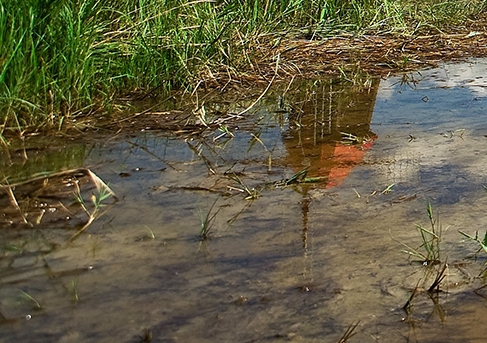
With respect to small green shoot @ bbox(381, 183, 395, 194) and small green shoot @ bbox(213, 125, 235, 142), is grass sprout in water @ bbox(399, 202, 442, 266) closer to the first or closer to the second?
small green shoot @ bbox(381, 183, 395, 194)

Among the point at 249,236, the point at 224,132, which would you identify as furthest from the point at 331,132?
the point at 249,236

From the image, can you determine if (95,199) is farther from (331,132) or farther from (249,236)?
(331,132)

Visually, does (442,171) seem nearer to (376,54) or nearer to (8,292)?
(8,292)

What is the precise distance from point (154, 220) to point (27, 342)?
0.65 metres

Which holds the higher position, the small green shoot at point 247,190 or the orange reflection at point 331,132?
the small green shoot at point 247,190

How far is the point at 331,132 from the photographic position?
2.86 metres

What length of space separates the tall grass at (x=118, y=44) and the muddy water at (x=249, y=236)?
0.35m

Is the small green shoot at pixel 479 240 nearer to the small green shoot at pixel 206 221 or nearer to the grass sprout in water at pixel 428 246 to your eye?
the grass sprout in water at pixel 428 246

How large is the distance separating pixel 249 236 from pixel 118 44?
2.04 m

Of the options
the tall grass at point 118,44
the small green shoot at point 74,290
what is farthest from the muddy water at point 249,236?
the tall grass at point 118,44

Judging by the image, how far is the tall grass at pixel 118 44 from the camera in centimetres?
278

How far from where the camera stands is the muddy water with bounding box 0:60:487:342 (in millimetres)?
1356

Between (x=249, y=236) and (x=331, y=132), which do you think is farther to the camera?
(x=331, y=132)

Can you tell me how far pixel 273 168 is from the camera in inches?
91.9
